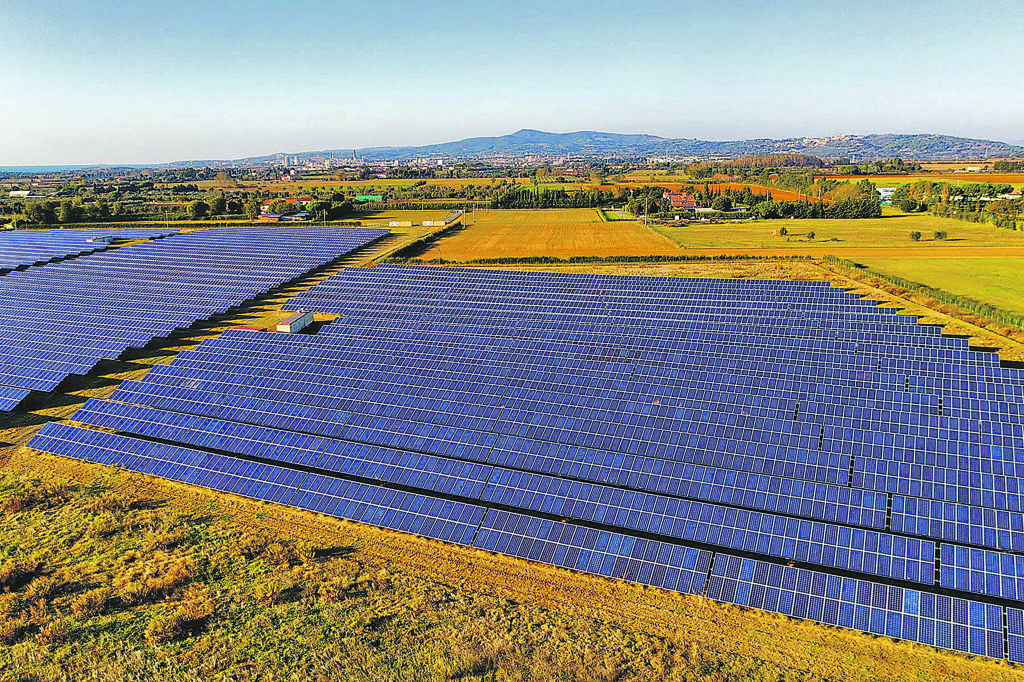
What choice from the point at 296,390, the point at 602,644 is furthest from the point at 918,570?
the point at 296,390

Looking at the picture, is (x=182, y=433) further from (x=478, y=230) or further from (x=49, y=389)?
(x=478, y=230)

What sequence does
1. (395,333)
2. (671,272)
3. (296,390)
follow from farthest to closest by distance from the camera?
(671,272) → (395,333) → (296,390)

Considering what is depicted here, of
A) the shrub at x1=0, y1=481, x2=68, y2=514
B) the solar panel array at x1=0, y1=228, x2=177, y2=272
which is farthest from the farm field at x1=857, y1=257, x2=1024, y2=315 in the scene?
the solar panel array at x1=0, y1=228, x2=177, y2=272

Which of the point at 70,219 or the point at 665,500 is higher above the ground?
the point at 70,219

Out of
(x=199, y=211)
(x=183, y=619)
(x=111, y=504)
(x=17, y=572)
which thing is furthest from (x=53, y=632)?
(x=199, y=211)

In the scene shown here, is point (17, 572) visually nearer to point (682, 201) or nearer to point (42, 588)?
point (42, 588)

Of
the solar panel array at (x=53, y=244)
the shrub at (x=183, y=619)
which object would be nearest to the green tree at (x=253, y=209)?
the solar panel array at (x=53, y=244)

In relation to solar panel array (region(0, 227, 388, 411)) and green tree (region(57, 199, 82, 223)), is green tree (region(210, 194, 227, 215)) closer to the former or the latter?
green tree (region(57, 199, 82, 223))
